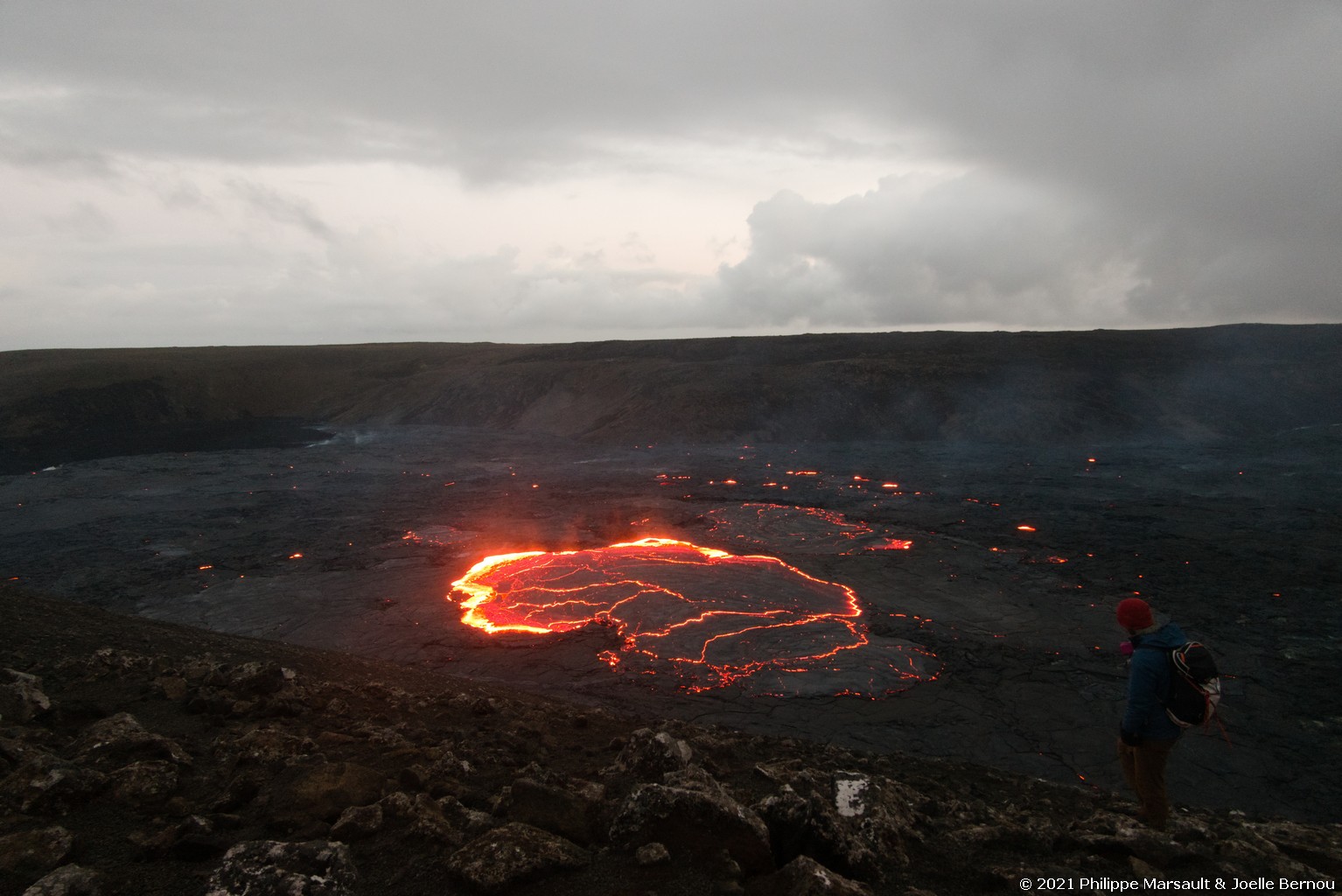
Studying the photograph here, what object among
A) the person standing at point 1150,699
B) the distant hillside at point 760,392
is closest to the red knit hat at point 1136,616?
the person standing at point 1150,699

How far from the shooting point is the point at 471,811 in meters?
5.01

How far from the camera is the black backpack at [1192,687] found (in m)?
5.13

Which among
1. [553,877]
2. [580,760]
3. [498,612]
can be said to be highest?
[553,877]

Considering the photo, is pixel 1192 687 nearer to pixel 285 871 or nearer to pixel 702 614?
pixel 285 871

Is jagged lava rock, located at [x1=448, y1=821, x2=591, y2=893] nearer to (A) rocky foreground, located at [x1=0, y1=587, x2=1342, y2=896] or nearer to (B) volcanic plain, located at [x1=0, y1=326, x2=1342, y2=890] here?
(A) rocky foreground, located at [x1=0, y1=587, x2=1342, y2=896]

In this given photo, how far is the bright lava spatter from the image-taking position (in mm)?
11203

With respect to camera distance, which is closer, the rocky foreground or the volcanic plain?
the rocky foreground

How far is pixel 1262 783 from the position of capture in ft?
26.5

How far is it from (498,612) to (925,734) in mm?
8204

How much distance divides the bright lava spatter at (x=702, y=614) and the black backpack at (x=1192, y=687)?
5444mm

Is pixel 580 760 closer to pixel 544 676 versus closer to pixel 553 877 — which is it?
pixel 553 877

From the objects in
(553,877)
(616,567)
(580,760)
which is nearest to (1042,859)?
(553,877)

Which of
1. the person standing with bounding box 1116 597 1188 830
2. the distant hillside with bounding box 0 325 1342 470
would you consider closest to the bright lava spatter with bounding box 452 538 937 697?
the person standing with bounding box 1116 597 1188 830

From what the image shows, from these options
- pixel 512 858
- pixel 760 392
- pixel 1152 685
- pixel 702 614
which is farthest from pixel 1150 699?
pixel 760 392
